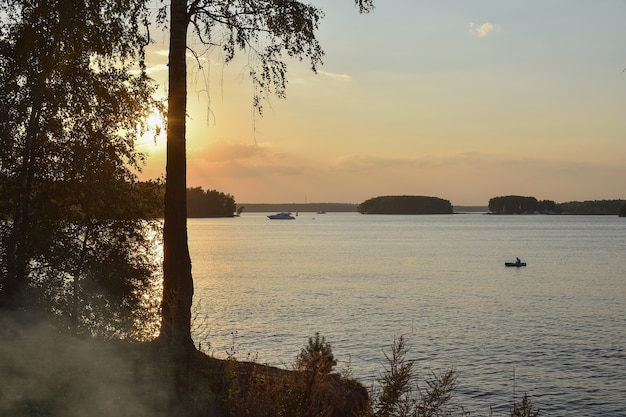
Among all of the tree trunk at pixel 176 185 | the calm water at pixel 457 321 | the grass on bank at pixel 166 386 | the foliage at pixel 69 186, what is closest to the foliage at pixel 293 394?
the grass on bank at pixel 166 386

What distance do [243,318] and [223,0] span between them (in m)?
37.4

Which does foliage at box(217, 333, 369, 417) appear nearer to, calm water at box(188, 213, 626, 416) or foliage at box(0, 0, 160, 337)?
calm water at box(188, 213, 626, 416)

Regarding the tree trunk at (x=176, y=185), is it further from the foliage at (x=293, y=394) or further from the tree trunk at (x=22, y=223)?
the tree trunk at (x=22, y=223)

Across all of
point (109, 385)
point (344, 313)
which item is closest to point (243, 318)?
point (344, 313)

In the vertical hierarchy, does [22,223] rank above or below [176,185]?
→ below

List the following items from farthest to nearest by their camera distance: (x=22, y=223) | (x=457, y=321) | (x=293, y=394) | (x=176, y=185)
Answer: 1. (x=457, y=321)
2. (x=22, y=223)
3. (x=176, y=185)
4. (x=293, y=394)

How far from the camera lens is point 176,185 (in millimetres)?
15492

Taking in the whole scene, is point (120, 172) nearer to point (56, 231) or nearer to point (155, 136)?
point (56, 231)

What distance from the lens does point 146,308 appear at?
84.8 ft

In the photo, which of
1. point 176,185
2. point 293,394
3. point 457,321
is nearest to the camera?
point 293,394

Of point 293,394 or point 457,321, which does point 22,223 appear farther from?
point 457,321

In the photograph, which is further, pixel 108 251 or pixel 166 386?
pixel 108 251

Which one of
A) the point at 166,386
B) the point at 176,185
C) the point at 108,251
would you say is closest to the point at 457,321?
the point at 108,251

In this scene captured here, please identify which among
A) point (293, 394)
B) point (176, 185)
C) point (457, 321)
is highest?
point (176, 185)
